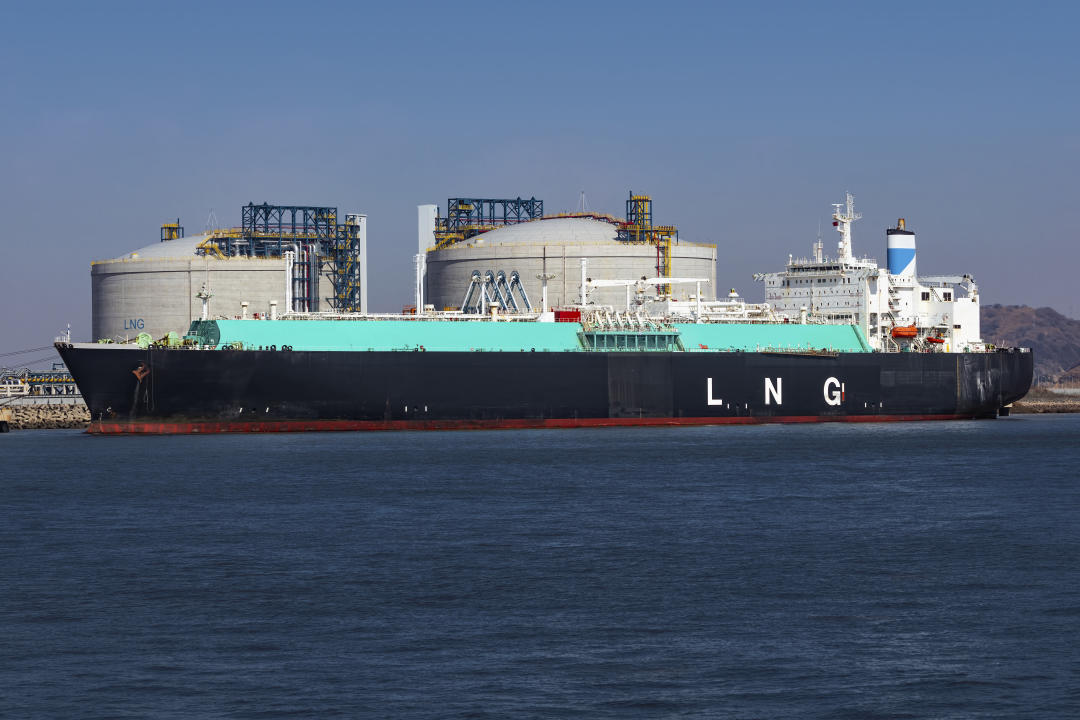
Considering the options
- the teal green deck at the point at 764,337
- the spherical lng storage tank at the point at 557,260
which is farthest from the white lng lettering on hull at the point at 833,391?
the spherical lng storage tank at the point at 557,260

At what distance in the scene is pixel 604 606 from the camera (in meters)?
22.3

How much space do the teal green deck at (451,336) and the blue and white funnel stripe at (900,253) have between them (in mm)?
11315

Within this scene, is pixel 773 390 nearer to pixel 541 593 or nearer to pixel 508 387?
pixel 508 387

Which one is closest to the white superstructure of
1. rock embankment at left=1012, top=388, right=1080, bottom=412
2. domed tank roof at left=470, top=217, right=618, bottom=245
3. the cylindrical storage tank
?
the cylindrical storage tank

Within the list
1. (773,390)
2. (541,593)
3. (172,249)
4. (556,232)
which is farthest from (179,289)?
(541,593)

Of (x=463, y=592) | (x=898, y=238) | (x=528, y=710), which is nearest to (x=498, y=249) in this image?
(x=898, y=238)

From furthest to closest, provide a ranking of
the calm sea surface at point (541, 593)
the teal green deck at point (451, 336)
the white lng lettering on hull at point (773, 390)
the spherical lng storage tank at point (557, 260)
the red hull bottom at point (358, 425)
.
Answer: the spherical lng storage tank at point (557, 260), the white lng lettering on hull at point (773, 390), the teal green deck at point (451, 336), the red hull bottom at point (358, 425), the calm sea surface at point (541, 593)

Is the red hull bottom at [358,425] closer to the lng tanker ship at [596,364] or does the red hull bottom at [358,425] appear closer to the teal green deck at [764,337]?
the lng tanker ship at [596,364]

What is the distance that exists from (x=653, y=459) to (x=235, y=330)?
23.4 m

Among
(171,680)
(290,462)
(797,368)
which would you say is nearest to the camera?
(171,680)

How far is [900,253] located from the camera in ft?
274

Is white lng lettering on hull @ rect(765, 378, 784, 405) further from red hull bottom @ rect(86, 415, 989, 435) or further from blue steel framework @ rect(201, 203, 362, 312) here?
blue steel framework @ rect(201, 203, 362, 312)

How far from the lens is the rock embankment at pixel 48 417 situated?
83.4 m

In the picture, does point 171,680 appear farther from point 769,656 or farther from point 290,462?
point 290,462
